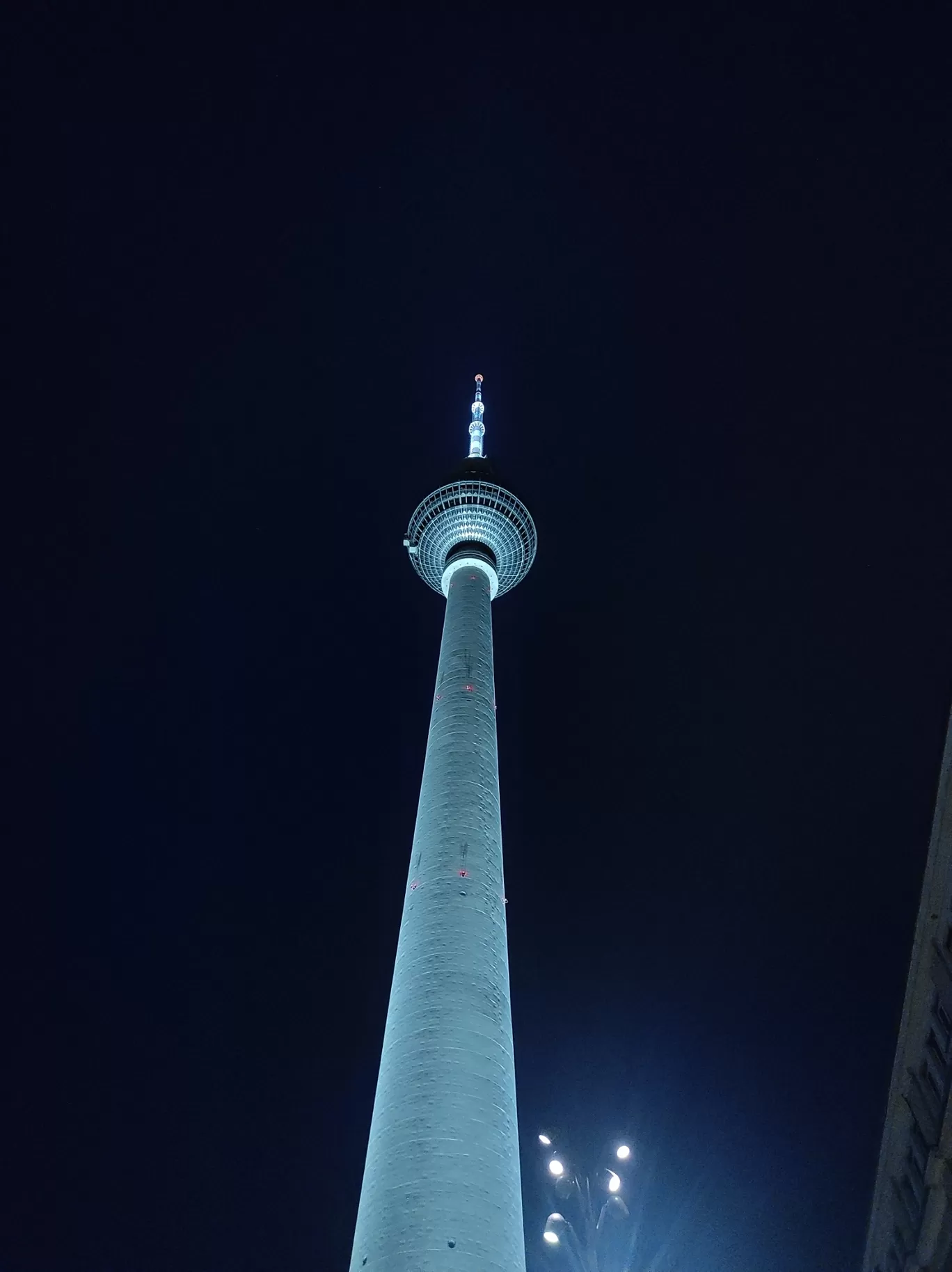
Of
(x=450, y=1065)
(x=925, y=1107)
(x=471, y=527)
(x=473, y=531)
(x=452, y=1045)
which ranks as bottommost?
(x=925, y=1107)

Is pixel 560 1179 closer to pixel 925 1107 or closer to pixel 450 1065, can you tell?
pixel 450 1065

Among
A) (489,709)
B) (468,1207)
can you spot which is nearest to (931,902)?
(468,1207)

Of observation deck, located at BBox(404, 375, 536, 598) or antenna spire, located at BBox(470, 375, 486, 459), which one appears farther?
antenna spire, located at BBox(470, 375, 486, 459)

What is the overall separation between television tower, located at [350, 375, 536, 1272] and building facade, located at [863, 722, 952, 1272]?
8787mm

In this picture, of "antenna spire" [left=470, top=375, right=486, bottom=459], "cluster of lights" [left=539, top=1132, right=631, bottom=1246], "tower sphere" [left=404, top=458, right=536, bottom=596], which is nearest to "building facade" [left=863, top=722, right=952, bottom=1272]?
"cluster of lights" [left=539, top=1132, right=631, bottom=1246]

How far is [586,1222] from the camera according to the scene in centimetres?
2928

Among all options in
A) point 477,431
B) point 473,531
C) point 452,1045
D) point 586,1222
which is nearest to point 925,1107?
point 452,1045

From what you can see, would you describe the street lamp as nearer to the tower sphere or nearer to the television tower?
the television tower

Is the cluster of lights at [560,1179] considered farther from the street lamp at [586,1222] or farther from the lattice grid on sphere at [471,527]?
the lattice grid on sphere at [471,527]

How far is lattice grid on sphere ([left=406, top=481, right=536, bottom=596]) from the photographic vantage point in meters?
57.0

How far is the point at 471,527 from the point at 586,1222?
1488 inches

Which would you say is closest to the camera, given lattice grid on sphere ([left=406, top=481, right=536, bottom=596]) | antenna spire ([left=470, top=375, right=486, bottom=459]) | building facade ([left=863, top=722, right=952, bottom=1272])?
building facade ([left=863, top=722, right=952, bottom=1272])

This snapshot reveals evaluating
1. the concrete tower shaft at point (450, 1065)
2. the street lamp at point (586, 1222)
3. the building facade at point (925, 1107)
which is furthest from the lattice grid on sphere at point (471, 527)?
the building facade at point (925, 1107)

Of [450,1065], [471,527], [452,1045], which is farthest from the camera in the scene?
[471,527]
